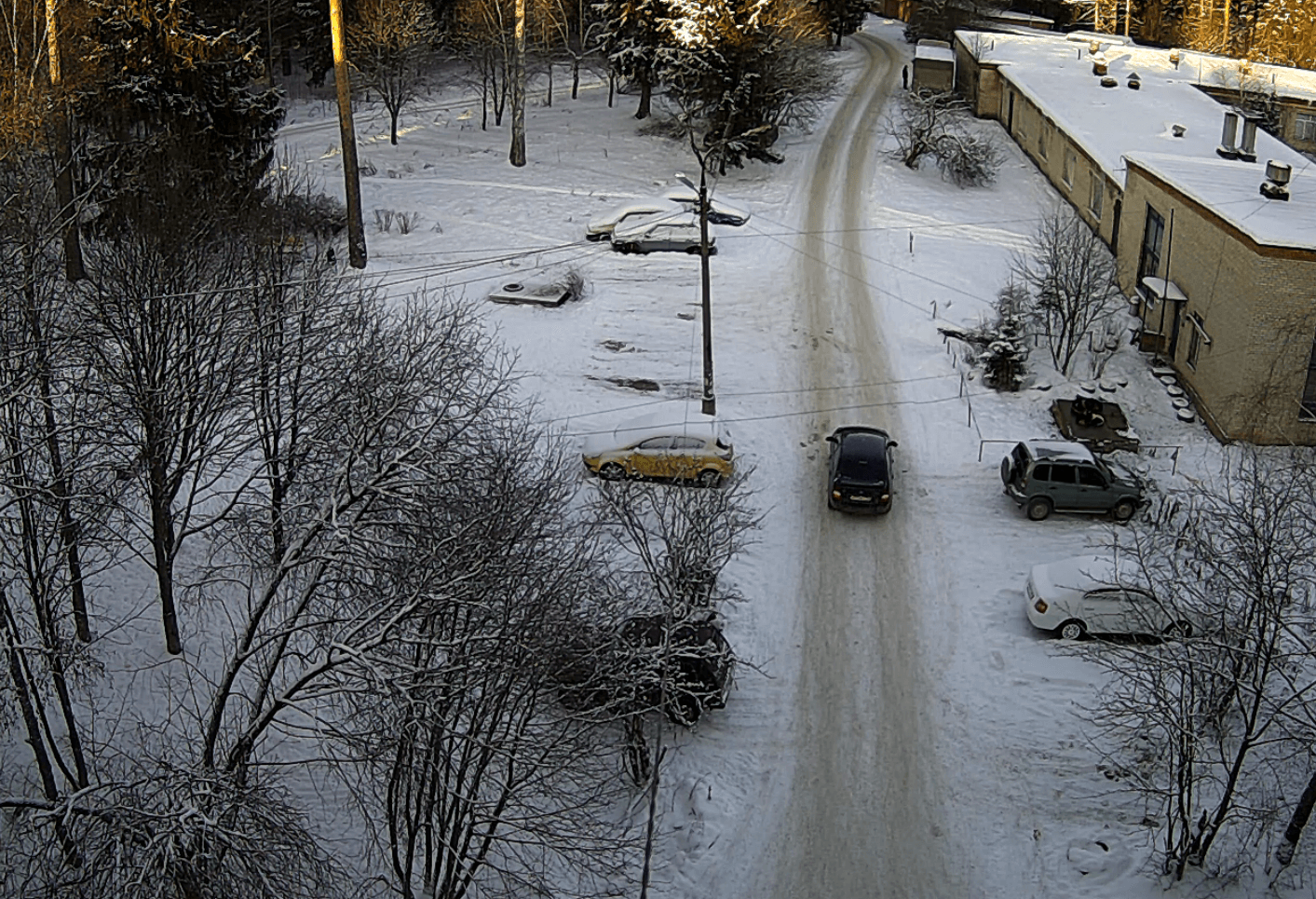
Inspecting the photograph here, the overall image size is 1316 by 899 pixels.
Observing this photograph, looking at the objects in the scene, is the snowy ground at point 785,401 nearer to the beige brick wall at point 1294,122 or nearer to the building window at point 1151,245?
the building window at point 1151,245

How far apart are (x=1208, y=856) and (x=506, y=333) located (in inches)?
737

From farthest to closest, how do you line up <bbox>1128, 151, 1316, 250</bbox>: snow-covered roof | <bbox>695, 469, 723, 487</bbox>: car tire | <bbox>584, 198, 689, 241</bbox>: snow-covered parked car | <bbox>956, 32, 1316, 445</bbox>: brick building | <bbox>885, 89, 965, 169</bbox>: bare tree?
<bbox>885, 89, 965, 169</bbox>: bare tree < <bbox>584, 198, 689, 241</bbox>: snow-covered parked car < <bbox>1128, 151, 1316, 250</bbox>: snow-covered roof < <bbox>956, 32, 1316, 445</bbox>: brick building < <bbox>695, 469, 723, 487</bbox>: car tire

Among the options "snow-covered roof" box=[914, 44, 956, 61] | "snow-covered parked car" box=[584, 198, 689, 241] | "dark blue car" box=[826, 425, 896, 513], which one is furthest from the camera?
"snow-covered roof" box=[914, 44, 956, 61]

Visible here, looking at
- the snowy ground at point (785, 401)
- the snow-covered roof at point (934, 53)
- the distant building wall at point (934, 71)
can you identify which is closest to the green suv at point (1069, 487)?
the snowy ground at point (785, 401)

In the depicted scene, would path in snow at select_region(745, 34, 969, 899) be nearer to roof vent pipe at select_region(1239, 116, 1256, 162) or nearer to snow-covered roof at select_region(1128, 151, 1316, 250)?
snow-covered roof at select_region(1128, 151, 1316, 250)

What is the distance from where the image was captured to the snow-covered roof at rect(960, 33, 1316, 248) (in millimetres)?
27438

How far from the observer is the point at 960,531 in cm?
2361

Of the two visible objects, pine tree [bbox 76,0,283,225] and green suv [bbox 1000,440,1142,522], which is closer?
green suv [bbox 1000,440,1142,522]

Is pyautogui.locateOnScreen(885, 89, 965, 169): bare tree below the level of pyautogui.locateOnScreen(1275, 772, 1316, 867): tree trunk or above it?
above

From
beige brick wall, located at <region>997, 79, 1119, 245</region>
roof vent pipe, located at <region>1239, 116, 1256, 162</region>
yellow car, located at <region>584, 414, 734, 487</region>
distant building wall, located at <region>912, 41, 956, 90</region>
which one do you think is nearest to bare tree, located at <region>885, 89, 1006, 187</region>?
beige brick wall, located at <region>997, 79, 1119, 245</region>

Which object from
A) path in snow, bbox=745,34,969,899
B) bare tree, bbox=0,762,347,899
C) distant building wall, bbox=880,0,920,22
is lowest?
path in snow, bbox=745,34,969,899

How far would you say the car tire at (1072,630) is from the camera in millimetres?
20578

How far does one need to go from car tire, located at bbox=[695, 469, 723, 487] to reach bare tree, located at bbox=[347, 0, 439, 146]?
82.5ft

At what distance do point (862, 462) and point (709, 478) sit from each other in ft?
9.50
